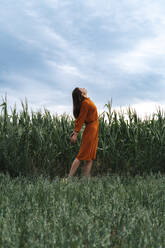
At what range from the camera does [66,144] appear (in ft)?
20.9

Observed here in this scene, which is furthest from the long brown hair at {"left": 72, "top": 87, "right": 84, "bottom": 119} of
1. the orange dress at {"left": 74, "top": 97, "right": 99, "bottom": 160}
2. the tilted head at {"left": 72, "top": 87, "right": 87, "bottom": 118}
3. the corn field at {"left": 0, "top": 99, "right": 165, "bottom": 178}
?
the corn field at {"left": 0, "top": 99, "right": 165, "bottom": 178}

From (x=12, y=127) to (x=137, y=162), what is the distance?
118 inches

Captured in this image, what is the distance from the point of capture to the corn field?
596 cm

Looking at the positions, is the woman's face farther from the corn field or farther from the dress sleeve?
the corn field

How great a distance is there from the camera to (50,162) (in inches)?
241

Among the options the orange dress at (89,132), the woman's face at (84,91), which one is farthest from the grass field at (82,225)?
the woman's face at (84,91)

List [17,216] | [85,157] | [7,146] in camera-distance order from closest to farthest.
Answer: [17,216] < [85,157] < [7,146]

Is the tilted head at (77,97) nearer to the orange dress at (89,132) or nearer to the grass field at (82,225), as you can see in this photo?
the orange dress at (89,132)

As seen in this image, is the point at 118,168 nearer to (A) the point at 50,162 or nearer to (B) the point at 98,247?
(A) the point at 50,162

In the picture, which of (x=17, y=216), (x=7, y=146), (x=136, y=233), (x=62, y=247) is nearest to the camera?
(x=62, y=247)

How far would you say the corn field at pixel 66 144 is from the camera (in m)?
5.96

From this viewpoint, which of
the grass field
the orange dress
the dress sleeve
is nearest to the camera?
the grass field

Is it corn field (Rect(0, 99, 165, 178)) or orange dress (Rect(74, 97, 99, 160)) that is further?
corn field (Rect(0, 99, 165, 178))

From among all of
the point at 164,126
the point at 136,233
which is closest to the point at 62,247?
the point at 136,233
